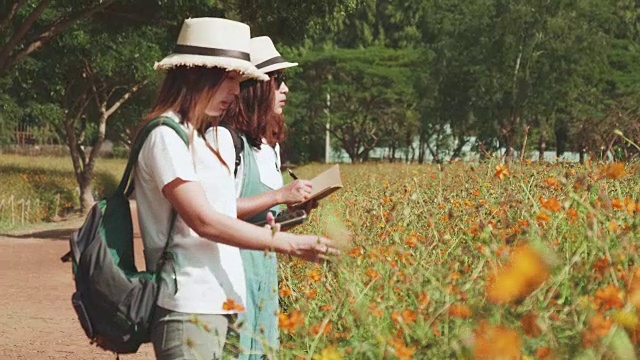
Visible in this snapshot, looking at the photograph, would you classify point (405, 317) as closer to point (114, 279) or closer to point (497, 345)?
point (497, 345)

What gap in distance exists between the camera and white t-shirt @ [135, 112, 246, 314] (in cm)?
320

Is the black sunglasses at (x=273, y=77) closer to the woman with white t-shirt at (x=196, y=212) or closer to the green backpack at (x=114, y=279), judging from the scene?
the woman with white t-shirt at (x=196, y=212)

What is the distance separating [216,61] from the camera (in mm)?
3320

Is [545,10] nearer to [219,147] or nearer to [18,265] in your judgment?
[18,265]

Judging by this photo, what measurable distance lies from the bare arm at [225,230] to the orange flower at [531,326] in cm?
104

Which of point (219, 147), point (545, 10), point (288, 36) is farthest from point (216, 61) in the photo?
point (545, 10)

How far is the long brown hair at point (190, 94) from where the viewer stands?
3.28 m

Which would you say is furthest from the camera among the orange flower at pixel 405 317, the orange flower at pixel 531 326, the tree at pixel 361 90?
the tree at pixel 361 90

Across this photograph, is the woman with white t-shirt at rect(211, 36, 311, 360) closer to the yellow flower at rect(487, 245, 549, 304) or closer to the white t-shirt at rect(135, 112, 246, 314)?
the white t-shirt at rect(135, 112, 246, 314)

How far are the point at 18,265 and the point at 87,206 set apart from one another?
47.3 feet

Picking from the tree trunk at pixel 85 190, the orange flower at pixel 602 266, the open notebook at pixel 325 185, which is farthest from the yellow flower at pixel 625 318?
the tree trunk at pixel 85 190

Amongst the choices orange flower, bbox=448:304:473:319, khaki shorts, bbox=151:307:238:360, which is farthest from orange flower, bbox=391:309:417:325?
khaki shorts, bbox=151:307:238:360

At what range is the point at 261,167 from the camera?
14.2 feet

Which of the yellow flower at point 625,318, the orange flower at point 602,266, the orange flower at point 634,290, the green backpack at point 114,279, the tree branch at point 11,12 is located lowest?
the green backpack at point 114,279
